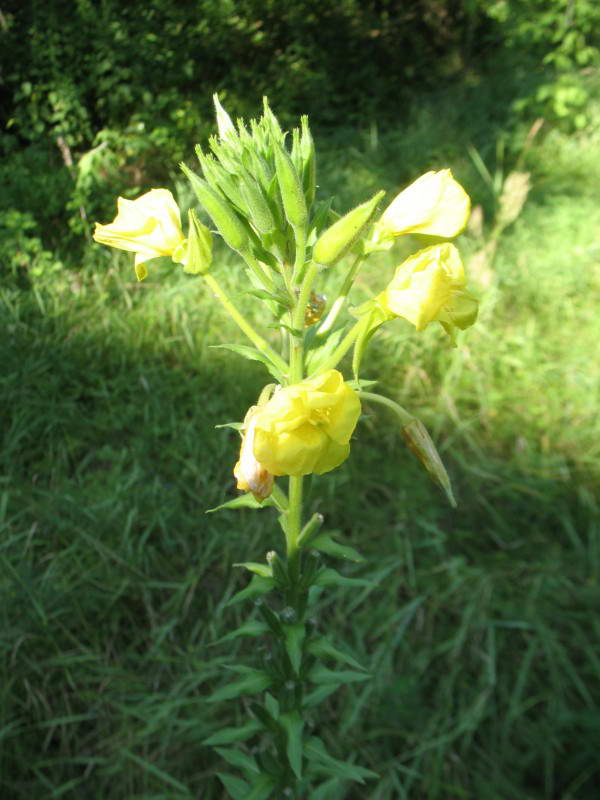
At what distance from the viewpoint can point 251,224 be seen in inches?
41.3

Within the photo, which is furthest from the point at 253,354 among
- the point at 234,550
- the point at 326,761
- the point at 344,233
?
the point at 234,550

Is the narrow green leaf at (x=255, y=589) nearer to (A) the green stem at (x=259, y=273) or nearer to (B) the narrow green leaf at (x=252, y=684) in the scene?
(B) the narrow green leaf at (x=252, y=684)

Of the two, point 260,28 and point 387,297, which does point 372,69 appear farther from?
point 387,297

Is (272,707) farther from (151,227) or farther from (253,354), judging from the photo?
(151,227)

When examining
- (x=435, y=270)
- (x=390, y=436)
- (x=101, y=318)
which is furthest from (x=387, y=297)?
(x=101, y=318)

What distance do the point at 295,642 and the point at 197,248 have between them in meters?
0.69

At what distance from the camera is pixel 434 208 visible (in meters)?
0.95

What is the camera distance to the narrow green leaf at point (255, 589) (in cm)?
117

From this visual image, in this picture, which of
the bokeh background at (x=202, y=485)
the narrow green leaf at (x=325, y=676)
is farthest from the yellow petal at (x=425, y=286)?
the bokeh background at (x=202, y=485)

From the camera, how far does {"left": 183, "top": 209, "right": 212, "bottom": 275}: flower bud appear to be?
972 mm

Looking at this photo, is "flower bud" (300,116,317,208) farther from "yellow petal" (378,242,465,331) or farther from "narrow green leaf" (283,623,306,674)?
"narrow green leaf" (283,623,306,674)

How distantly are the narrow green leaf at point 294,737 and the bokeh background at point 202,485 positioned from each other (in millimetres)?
583

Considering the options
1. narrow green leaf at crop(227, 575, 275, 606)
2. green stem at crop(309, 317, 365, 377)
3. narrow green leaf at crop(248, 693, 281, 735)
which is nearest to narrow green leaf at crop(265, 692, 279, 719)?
narrow green leaf at crop(248, 693, 281, 735)

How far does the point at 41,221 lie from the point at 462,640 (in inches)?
92.7
